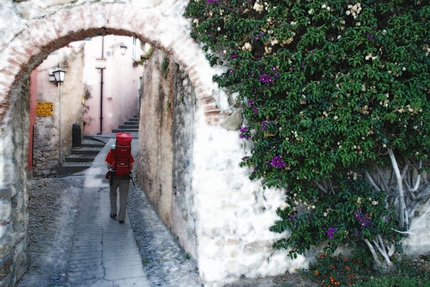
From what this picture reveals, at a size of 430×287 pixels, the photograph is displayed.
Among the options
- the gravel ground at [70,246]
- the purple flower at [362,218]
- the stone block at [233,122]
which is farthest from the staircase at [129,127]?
the purple flower at [362,218]

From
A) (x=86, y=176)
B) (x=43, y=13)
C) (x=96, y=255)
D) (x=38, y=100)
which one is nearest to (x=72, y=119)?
(x=38, y=100)

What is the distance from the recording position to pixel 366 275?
3.90 meters

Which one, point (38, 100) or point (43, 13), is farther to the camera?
point (38, 100)

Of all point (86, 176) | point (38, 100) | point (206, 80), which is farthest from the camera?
point (38, 100)

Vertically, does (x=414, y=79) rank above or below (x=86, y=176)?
above

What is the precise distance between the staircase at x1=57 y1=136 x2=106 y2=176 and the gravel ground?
70.2 inches

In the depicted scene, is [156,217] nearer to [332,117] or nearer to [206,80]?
[206,80]

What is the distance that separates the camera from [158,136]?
6645 millimetres

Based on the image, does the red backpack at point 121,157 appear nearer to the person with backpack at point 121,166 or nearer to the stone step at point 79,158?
the person with backpack at point 121,166

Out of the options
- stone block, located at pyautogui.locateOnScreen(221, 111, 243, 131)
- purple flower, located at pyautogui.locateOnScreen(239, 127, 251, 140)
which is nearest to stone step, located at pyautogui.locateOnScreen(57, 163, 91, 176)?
stone block, located at pyautogui.locateOnScreen(221, 111, 243, 131)

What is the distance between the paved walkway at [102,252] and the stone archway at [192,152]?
71 cm

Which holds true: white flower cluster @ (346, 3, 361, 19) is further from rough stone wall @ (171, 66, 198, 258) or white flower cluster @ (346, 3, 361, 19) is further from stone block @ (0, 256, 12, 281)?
stone block @ (0, 256, 12, 281)

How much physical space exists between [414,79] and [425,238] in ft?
7.31

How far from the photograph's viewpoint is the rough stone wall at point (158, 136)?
18.7 feet
